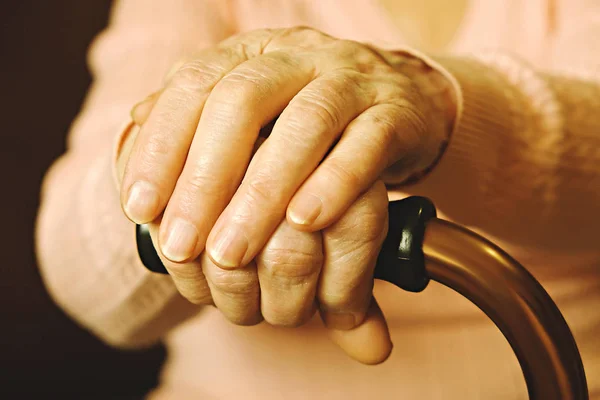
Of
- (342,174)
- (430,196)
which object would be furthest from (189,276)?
(430,196)

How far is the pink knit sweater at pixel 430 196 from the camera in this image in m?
0.50

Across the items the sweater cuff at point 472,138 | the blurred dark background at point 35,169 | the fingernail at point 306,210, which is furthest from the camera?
the blurred dark background at point 35,169

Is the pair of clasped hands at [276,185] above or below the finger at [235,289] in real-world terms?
above

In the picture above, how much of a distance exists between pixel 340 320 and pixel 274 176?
104 mm

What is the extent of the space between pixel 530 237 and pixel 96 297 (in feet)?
1.44

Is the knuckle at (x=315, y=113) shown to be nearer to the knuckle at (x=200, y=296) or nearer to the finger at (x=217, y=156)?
the finger at (x=217, y=156)

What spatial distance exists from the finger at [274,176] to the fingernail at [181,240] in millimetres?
10

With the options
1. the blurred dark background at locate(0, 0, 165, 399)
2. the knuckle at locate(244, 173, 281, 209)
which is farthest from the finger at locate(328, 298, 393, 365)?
the blurred dark background at locate(0, 0, 165, 399)

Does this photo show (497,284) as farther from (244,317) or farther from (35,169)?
(35,169)

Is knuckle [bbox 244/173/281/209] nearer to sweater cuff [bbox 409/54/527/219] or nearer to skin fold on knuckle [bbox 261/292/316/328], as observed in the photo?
skin fold on knuckle [bbox 261/292/316/328]

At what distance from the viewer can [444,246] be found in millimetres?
295

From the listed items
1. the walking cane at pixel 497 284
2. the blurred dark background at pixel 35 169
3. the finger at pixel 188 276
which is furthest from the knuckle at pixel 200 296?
the blurred dark background at pixel 35 169

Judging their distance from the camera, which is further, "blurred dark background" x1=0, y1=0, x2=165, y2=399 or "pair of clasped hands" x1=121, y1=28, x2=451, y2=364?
"blurred dark background" x1=0, y1=0, x2=165, y2=399

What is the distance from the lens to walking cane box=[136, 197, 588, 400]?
29 centimetres
